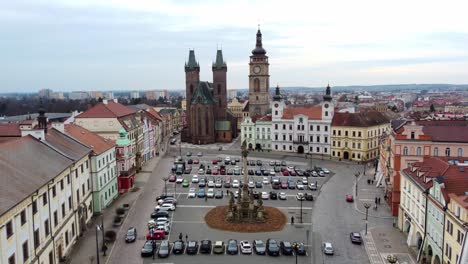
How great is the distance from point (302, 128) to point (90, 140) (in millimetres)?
52341

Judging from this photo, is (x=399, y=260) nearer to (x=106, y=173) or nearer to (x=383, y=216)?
(x=383, y=216)

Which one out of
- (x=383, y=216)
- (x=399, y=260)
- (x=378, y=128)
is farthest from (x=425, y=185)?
(x=378, y=128)

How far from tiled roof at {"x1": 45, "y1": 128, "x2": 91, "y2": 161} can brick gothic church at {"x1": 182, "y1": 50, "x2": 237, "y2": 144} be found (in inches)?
2458

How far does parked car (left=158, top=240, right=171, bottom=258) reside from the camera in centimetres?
3888

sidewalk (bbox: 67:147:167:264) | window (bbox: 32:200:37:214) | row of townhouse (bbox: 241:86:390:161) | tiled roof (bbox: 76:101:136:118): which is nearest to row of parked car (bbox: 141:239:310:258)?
sidewalk (bbox: 67:147:167:264)

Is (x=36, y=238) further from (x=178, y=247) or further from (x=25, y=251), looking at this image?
(x=178, y=247)

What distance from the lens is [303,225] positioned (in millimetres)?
47531

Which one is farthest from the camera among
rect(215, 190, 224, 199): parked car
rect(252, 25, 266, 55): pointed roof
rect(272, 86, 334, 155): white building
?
rect(252, 25, 266, 55): pointed roof

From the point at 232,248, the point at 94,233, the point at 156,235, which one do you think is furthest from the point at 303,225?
the point at 94,233

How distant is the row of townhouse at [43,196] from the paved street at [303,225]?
3.30 meters

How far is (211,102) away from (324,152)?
110 ft

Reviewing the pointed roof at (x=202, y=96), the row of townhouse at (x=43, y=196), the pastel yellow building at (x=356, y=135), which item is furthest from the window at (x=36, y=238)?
the pointed roof at (x=202, y=96)

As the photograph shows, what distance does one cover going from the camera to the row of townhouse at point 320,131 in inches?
3494

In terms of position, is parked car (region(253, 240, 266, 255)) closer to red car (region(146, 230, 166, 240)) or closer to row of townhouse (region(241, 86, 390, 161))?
red car (region(146, 230, 166, 240))
